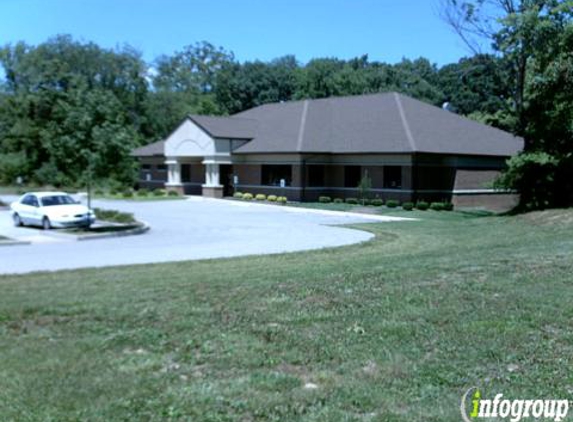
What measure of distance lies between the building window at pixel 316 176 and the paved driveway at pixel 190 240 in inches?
297

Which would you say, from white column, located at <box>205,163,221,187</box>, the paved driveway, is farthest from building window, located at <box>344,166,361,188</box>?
white column, located at <box>205,163,221,187</box>

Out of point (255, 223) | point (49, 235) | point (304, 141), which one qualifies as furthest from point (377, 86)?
point (49, 235)

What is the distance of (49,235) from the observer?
2372cm

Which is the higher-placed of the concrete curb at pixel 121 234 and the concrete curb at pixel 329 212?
the concrete curb at pixel 121 234

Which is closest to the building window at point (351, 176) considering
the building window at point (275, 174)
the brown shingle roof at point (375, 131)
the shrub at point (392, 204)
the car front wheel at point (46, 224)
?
the brown shingle roof at point (375, 131)

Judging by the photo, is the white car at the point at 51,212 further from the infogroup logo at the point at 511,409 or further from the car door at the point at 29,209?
the infogroup logo at the point at 511,409

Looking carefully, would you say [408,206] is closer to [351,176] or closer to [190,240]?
[351,176]

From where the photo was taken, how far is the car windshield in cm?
2662

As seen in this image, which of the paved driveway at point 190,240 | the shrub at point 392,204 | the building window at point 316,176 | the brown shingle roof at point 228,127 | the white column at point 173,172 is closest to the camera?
the paved driveway at point 190,240

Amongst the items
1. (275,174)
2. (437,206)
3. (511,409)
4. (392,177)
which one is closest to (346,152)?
(392,177)

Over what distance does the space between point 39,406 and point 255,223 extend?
24426 millimetres

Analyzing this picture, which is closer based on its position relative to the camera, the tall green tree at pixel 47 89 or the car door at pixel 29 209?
the car door at pixel 29 209

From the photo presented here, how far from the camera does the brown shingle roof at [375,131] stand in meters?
40.5

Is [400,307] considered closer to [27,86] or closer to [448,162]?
[448,162]
